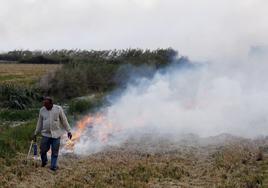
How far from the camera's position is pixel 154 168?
46.7ft

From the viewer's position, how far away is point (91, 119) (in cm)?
2198

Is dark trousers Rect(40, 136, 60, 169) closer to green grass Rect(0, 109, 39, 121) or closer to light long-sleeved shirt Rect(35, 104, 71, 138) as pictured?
light long-sleeved shirt Rect(35, 104, 71, 138)

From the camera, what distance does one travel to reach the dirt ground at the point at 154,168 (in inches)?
505

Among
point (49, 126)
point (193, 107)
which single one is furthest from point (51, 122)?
point (193, 107)

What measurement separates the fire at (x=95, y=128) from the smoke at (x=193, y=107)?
0.13 ft

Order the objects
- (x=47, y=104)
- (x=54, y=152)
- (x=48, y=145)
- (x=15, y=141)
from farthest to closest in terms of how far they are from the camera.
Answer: (x=15, y=141)
(x=48, y=145)
(x=47, y=104)
(x=54, y=152)

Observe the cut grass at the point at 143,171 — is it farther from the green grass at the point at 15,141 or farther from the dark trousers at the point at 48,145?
the green grass at the point at 15,141

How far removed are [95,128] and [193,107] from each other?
549 centimetres

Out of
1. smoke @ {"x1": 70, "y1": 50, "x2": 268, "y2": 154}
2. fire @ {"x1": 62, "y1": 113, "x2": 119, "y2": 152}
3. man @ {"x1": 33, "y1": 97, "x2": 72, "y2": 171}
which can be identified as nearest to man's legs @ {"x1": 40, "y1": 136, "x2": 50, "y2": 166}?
man @ {"x1": 33, "y1": 97, "x2": 72, "y2": 171}

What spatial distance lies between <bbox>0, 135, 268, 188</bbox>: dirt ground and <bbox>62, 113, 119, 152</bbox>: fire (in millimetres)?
1544

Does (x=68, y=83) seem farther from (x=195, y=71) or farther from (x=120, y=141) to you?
(x=120, y=141)

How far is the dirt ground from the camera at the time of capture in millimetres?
12831

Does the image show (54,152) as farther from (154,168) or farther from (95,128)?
(95,128)

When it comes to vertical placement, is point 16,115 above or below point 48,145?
below
